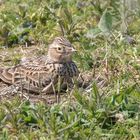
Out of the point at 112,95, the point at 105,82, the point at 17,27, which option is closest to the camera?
the point at 112,95

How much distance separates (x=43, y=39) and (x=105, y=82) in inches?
88.2

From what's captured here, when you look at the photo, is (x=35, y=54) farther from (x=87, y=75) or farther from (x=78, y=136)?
(x=78, y=136)

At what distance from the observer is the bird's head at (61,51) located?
8586mm

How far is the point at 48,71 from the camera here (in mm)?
8555

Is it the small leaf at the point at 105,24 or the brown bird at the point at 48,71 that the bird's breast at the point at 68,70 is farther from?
the small leaf at the point at 105,24

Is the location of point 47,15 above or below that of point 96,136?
above

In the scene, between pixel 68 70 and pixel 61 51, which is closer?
pixel 68 70

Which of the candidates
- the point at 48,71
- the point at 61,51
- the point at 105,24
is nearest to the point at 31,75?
the point at 48,71

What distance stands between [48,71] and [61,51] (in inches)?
11.3

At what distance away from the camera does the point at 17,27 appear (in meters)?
10.6

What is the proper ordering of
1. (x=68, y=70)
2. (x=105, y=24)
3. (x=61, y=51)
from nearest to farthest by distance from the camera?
(x=68, y=70) → (x=61, y=51) → (x=105, y=24)

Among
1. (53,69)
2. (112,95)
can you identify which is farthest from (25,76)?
(112,95)

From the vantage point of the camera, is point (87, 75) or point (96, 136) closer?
point (96, 136)

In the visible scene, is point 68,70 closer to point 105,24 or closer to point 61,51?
point 61,51
